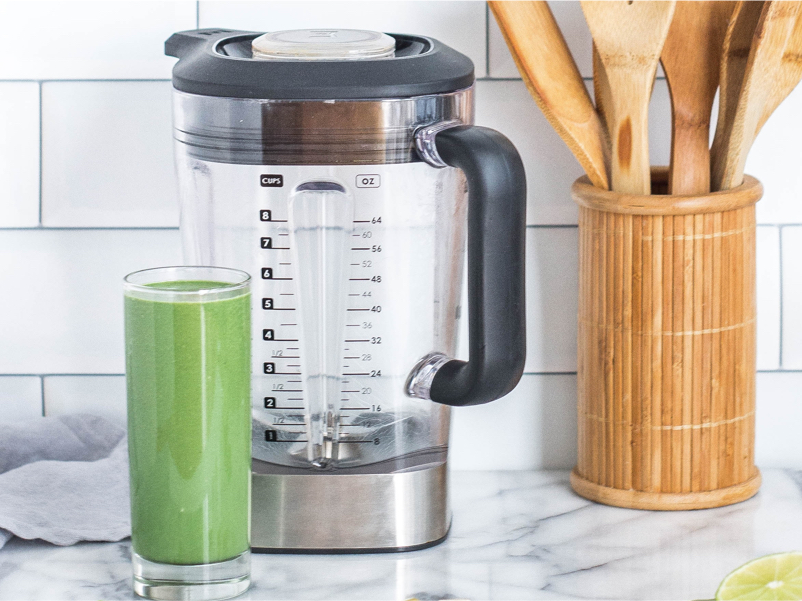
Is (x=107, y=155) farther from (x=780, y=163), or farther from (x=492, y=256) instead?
(x=780, y=163)

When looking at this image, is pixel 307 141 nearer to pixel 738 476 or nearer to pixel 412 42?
pixel 412 42

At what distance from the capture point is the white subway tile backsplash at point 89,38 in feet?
2.60

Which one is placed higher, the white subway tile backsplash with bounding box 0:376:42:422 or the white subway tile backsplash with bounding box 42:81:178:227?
the white subway tile backsplash with bounding box 42:81:178:227

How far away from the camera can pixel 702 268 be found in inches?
27.4

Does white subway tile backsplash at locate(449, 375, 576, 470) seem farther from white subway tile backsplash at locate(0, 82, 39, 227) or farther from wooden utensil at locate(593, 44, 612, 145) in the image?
white subway tile backsplash at locate(0, 82, 39, 227)

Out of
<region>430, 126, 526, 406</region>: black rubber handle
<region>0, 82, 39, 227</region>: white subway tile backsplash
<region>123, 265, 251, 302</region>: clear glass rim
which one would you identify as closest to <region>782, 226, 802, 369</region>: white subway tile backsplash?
<region>430, 126, 526, 406</region>: black rubber handle

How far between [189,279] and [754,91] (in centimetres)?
40

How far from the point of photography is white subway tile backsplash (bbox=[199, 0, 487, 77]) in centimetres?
79

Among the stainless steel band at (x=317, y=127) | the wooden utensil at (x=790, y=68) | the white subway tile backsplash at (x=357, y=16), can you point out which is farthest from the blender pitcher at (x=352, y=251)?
the wooden utensil at (x=790, y=68)

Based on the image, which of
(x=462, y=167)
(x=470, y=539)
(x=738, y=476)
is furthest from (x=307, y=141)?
(x=738, y=476)

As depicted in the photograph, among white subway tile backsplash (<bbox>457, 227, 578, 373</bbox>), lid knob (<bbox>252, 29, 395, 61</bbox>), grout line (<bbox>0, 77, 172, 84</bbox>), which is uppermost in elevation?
grout line (<bbox>0, 77, 172, 84</bbox>)

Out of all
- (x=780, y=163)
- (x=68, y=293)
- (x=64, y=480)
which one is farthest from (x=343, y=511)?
(x=780, y=163)

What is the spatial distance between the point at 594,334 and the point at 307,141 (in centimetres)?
27

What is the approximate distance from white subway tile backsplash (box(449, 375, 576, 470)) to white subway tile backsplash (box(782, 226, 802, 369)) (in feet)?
0.60
